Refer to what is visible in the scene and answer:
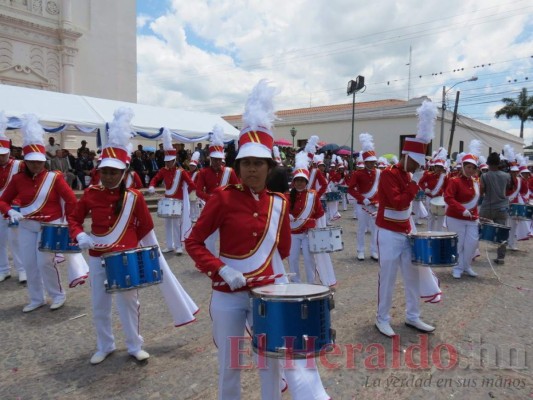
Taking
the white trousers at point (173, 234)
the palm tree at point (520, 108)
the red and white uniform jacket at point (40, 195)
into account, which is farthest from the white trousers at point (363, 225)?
the palm tree at point (520, 108)

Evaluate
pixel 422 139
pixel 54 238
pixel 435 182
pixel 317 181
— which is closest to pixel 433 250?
pixel 422 139

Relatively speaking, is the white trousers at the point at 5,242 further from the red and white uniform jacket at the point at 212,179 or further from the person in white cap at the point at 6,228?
the red and white uniform jacket at the point at 212,179

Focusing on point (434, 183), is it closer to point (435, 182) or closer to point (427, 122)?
point (435, 182)

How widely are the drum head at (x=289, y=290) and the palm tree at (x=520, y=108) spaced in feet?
195

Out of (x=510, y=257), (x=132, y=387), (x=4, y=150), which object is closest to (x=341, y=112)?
(x=510, y=257)

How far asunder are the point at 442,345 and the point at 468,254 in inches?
134

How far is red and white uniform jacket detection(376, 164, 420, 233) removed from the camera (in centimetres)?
484

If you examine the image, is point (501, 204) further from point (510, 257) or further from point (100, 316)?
point (100, 316)

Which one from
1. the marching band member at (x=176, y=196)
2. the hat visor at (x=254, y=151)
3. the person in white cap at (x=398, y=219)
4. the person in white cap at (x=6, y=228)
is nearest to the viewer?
the hat visor at (x=254, y=151)

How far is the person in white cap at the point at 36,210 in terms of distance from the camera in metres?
5.66

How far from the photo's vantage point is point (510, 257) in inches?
388

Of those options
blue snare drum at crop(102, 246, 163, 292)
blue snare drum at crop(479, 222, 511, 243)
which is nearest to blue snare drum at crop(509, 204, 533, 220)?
blue snare drum at crop(479, 222, 511, 243)

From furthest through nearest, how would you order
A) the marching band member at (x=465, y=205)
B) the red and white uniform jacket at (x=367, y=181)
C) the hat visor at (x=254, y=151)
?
the red and white uniform jacket at (x=367, y=181)
the marching band member at (x=465, y=205)
the hat visor at (x=254, y=151)

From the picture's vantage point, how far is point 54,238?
5098 mm
